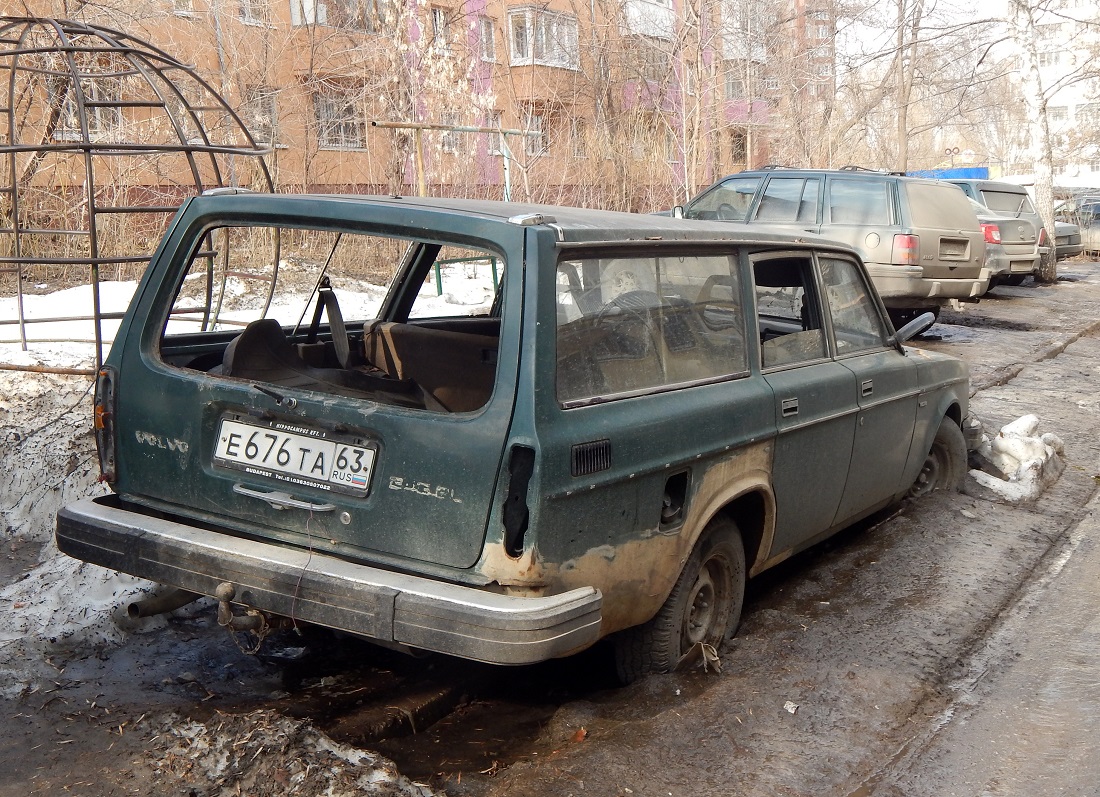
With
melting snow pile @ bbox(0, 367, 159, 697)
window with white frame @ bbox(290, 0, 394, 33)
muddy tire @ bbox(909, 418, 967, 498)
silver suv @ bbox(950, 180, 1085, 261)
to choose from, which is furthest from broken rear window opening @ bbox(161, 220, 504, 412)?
window with white frame @ bbox(290, 0, 394, 33)

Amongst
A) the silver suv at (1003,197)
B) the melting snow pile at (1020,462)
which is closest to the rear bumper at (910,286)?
the melting snow pile at (1020,462)

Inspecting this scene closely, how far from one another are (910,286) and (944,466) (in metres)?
6.48

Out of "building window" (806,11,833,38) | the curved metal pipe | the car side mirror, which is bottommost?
the curved metal pipe

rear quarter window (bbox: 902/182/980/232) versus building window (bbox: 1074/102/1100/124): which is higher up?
building window (bbox: 1074/102/1100/124)

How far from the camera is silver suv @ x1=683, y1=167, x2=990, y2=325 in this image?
12117 mm

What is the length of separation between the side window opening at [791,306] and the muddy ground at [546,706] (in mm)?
1190

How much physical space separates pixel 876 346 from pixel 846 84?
91.6ft

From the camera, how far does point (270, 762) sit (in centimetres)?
309

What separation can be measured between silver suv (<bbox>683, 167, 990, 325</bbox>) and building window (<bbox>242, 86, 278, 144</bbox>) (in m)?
8.38

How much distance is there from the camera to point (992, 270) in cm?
1605

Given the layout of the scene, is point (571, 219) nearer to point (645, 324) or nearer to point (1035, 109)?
point (645, 324)

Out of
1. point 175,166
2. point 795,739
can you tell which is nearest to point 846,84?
point 175,166

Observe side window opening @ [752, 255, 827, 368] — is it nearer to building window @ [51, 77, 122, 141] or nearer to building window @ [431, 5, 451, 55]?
building window @ [51, 77, 122, 141]

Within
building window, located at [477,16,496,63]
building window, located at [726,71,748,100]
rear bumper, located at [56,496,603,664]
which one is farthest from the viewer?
building window, located at [726,71,748,100]
